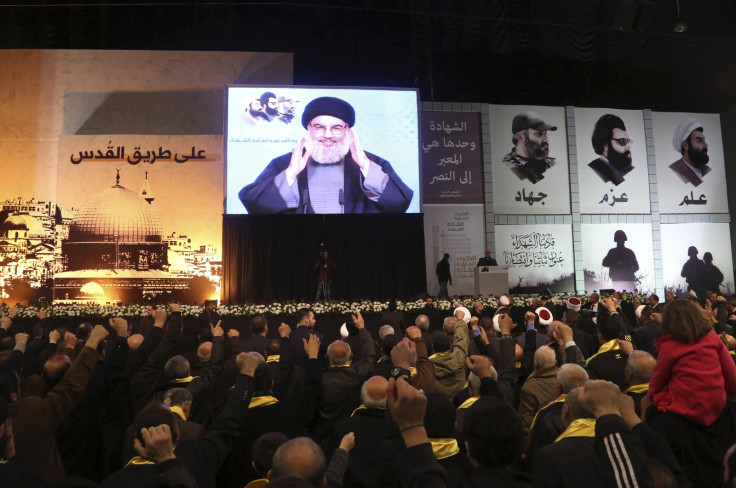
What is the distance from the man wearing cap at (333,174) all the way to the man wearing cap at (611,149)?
248 inches

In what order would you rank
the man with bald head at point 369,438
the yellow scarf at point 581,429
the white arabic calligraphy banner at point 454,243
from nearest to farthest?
the yellow scarf at point 581,429 → the man with bald head at point 369,438 → the white arabic calligraphy banner at point 454,243

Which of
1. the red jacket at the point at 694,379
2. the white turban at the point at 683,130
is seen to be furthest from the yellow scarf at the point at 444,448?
the white turban at the point at 683,130

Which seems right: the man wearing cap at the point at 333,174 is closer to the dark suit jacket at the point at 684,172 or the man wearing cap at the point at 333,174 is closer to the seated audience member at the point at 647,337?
the seated audience member at the point at 647,337

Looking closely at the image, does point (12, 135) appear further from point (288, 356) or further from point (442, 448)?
point (442, 448)

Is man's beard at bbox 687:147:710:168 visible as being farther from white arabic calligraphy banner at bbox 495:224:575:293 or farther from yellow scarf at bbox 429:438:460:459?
yellow scarf at bbox 429:438:460:459

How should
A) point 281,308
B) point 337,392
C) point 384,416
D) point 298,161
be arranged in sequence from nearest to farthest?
1. point 384,416
2. point 337,392
3. point 281,308
4. point 298,161

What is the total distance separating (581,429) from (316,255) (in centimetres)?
991

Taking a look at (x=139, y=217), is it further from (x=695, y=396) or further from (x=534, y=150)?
(x=695, y=396)

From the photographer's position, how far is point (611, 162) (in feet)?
48.9

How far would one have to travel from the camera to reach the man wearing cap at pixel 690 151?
50.0ft

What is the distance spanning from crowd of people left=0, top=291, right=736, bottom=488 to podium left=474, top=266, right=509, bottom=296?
642 centimetres

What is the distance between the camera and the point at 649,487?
152cm

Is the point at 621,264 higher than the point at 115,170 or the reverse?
the reverse

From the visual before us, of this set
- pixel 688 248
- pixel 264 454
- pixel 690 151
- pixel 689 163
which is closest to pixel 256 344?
pixel 264 454
